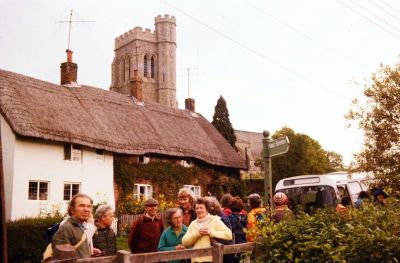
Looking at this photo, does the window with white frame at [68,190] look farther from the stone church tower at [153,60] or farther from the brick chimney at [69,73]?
the stone church tower at [153,60]

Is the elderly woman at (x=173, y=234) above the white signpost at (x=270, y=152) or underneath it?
underneath

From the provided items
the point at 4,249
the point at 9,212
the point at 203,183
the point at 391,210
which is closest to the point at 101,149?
the point at 9,212

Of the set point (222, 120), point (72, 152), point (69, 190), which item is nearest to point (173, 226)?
point (69, 190)

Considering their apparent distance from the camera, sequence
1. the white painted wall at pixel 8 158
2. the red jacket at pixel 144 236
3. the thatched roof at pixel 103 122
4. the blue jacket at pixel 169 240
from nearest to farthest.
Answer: the blue jacket at pixel 169 240
the red jacket at pixel 144 236
the white painted wall at pixel 8 158
the thatched roof at pixel 103 122

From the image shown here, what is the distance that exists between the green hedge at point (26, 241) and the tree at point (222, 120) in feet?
113

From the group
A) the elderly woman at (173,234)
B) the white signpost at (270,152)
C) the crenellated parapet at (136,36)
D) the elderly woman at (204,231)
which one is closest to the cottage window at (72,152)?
the white signpost at (270,152)

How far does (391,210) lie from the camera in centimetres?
505

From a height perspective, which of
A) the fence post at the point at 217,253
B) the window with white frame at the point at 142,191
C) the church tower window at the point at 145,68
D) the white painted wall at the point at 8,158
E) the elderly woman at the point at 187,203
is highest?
the church tower window at the point at 145,68

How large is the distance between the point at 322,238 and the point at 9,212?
61.6ft

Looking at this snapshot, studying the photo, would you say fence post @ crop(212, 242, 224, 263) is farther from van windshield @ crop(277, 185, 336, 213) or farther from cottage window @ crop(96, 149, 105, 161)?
cottage window @ crop(96, 149, 105, 161)

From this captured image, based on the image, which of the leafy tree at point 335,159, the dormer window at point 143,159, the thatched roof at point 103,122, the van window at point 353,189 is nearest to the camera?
the van window at point 353,189

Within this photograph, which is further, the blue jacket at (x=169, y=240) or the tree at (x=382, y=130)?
the tree at (x=382, y=130)

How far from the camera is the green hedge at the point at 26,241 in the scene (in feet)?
50.7

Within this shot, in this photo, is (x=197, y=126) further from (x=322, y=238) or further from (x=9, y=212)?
(x=322, y=238)
